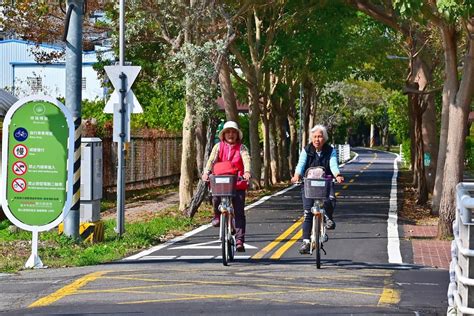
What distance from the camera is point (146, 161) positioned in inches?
1559

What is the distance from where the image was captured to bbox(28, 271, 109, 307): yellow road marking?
11.3m

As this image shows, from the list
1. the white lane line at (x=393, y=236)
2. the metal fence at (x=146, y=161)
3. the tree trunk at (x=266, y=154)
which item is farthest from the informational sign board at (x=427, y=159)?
the tree trunk at (x=266, y=154)

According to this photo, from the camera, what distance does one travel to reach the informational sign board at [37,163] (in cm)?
1605

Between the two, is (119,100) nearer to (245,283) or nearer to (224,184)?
(224,184)

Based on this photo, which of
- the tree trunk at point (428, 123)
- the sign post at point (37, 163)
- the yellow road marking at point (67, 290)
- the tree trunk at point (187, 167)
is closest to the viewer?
the yellow road marking at point (67, 290)

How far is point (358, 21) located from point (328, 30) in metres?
4.28

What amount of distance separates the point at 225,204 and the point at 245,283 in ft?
8.32

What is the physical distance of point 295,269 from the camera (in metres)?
14.6

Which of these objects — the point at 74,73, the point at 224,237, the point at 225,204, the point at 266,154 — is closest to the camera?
the point at 224,237

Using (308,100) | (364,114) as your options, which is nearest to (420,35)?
(308,100)

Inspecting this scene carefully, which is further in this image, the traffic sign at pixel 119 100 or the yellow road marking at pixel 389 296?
the traffic sign at pixel 119 100

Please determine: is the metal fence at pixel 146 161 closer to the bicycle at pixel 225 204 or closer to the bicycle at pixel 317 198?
the bicycle at pixel 225 204

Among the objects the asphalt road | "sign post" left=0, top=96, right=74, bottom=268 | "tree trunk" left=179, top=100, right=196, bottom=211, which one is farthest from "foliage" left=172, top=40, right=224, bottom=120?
"sign post" left=0, top=96, right=74, bottom=268

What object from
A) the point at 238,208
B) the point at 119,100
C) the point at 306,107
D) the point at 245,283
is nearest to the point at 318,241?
the point at 238,208
